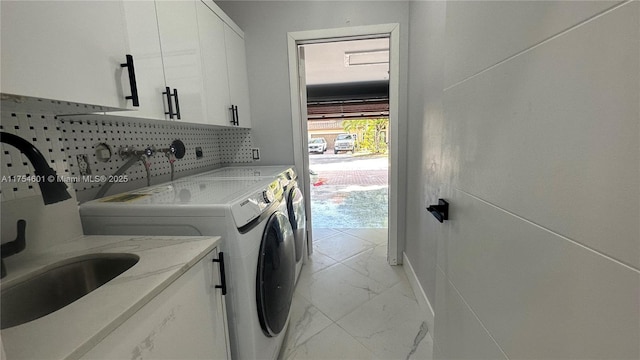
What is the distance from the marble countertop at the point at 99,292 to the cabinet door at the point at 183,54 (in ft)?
2.34

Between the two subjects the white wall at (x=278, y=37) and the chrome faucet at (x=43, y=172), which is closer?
the chrome faucet at (x=43, y=172)

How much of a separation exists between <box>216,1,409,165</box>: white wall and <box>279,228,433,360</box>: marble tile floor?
1.09 meters

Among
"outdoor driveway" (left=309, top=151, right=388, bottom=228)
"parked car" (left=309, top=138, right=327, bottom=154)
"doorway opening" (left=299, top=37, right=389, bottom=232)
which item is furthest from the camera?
"parked car" (left=309, top=138, right=327, bottom=154)

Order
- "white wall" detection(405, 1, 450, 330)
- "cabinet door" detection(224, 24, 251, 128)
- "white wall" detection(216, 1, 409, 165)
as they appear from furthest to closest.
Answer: "white wall" detection(216, 1, 409, 165), "cabinet door" detection(224, 24, 251, 128), "white wall" detection(405, 1, 450, 330)

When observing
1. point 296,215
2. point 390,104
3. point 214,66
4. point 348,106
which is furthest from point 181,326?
point 348,106

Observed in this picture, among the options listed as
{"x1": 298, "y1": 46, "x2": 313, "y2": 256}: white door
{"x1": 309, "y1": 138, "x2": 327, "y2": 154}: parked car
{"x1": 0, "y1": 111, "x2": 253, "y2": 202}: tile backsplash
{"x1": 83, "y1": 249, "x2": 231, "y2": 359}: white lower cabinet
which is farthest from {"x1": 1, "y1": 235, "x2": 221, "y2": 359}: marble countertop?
{"x1": 309, "y1": 138, "x2": 327, "y2": 154}: parked car

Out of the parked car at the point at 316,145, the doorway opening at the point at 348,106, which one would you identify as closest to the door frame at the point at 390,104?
the doorway opening at the point at 348,106

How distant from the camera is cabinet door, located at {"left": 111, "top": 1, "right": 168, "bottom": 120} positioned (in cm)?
104

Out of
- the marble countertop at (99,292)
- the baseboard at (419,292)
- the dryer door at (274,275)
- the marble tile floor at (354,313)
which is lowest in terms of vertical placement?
the marble tile floor at (354,313)

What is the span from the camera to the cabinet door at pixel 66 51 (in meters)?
0.58

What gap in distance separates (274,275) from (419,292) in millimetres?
1146

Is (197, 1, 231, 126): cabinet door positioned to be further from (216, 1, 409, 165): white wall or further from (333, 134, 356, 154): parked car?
(333, 134, 356, 154): parked car

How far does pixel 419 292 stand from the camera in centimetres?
184

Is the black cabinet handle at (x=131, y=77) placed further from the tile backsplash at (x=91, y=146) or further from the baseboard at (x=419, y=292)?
the baseboard at (x=419, y=292)
